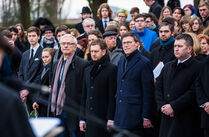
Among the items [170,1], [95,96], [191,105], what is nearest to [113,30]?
[95,96]

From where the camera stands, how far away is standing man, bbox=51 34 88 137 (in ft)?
23.5

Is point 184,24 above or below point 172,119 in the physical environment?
above

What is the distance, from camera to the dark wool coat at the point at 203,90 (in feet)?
19.7

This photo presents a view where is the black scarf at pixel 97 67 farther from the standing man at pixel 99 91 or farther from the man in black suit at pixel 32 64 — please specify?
the man in black suit at pixel 32 64

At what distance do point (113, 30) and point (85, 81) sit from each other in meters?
1.82

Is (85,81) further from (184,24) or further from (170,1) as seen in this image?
(170,1)

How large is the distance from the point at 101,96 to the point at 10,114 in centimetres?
490

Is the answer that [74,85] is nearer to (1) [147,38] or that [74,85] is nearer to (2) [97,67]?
(2) [97,67]

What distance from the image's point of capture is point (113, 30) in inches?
338

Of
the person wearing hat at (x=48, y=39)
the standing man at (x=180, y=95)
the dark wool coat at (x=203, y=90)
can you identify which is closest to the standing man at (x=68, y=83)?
the standing man at (x=180, y=95)

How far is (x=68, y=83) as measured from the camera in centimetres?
725

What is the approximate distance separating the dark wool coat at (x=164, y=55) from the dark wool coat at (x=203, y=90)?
105 cm

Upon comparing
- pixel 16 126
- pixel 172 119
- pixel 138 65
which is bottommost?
pixel 172 119

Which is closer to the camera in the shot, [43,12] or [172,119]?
[172,119]
